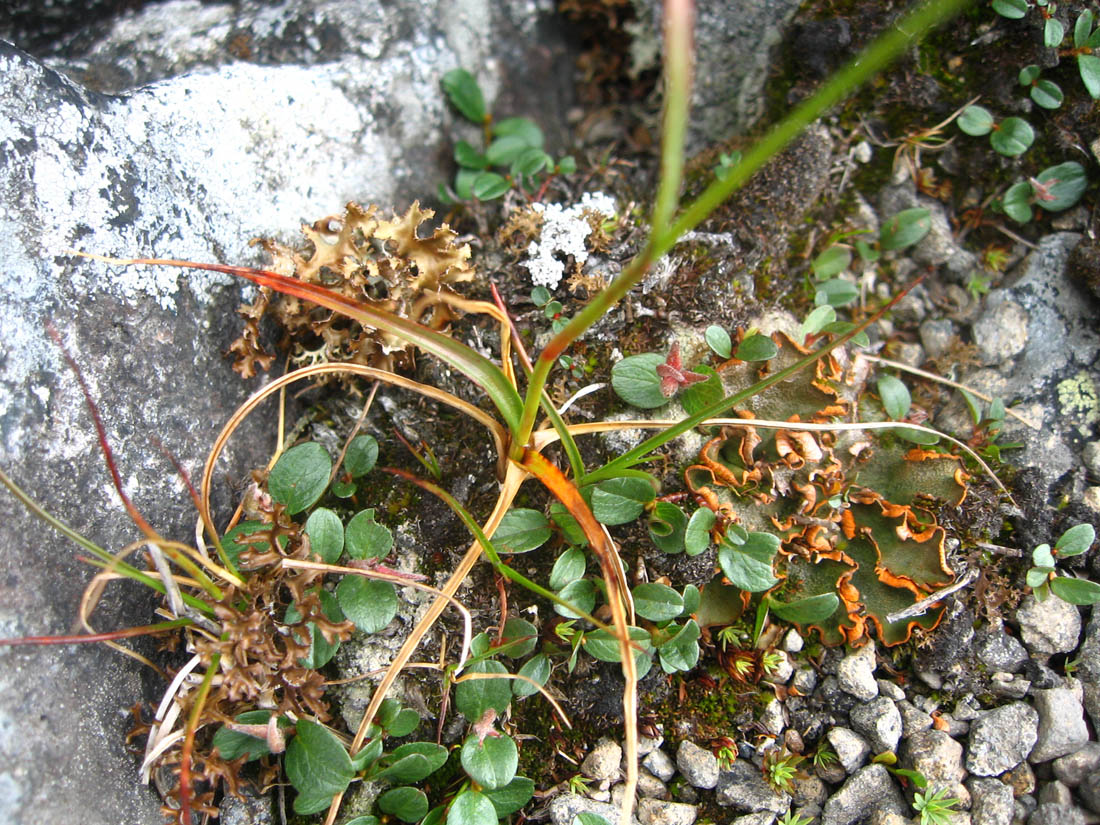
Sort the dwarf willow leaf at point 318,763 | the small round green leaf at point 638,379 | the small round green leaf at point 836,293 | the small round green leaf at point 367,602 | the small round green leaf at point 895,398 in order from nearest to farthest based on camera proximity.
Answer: the dwarf willow leaf at point 318,763, the small round green leaf at point 367,602, the small round green leaf at point 638,379, the small round green leaf at point 895,398, the small round green leaf at point 836,293

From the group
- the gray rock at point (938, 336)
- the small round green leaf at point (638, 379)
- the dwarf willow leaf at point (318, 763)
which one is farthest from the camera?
the gray rock at point (938, 336)

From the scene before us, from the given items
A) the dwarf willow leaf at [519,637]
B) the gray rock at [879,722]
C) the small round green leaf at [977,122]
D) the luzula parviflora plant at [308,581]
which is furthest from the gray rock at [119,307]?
the small round green leaf at [977,122]

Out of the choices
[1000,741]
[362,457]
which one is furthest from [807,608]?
[362,457]

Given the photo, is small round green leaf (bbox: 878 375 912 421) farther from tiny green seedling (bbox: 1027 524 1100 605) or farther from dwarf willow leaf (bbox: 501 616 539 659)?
dwarf willow leaf (bbox: 501 616 539 659)

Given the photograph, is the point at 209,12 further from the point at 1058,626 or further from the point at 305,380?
the point at 1058,626

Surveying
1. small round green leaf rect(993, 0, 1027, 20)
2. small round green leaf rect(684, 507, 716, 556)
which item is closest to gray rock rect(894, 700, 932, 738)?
small round green leaf rect(684, 507, 716, 556)

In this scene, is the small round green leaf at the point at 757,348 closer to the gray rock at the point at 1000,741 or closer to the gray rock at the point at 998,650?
the gray rock at the point at 998,650

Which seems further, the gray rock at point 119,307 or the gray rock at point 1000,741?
A: the gray rock at point 1000,741
